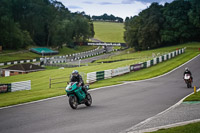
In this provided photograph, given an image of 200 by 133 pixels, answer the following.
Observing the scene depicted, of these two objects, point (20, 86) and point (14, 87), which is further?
point (20, 86)

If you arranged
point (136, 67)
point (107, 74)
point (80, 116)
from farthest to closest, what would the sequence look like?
point (136, 67) < point (107, 74) < point (80, 116)

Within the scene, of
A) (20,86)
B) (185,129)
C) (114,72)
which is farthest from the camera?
(114,72)

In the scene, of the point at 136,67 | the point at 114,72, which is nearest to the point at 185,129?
the point at 114,72

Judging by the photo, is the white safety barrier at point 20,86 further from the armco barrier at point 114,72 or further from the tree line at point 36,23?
the tree line at point 36,23

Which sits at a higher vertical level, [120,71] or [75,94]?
[75,94]

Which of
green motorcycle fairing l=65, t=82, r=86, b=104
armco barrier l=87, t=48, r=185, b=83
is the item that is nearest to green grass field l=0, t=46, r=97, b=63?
armco barrier l=87, t=48, r=185, b=83

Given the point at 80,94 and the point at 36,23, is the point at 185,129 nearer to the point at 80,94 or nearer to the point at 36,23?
the point at 80,94

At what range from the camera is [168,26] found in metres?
101

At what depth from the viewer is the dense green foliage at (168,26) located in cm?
9894

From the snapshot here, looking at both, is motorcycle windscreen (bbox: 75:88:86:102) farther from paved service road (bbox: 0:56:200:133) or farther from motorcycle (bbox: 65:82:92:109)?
paved service road (bbox: 0:56:200:133)

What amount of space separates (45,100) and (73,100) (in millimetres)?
4431

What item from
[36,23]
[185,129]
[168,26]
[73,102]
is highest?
[36,23]

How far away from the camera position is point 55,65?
74.9 metres

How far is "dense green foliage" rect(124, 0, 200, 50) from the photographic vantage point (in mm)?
98938
